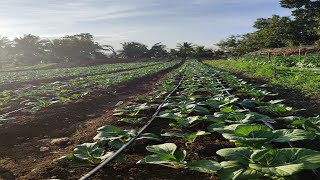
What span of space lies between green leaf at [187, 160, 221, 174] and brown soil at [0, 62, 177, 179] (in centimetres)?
91

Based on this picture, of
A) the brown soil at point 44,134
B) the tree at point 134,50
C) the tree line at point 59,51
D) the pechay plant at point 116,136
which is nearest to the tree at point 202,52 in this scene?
the tree line at point 59,51

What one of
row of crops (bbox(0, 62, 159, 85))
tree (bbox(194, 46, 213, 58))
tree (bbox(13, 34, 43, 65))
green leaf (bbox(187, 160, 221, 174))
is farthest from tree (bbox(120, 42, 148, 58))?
green leaf (bbox(187, 160, 221, 174))

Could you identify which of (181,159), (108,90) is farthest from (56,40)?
(181,159)

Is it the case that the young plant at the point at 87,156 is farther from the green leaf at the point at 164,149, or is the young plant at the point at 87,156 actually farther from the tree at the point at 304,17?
the tree at the point at 304,17

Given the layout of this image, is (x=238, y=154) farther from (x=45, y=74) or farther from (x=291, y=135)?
(x=45, y=74)

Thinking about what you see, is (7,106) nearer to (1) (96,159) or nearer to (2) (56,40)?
(1) (96,159)

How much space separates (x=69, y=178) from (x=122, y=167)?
412mm

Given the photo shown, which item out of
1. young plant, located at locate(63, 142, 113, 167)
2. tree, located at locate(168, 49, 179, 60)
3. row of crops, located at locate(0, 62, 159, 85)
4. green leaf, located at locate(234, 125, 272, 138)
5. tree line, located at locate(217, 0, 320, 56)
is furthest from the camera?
tree, located at locate(168, 49, 179, 60)

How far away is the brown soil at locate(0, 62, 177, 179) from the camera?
2.83 m

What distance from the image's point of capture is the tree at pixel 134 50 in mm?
50156

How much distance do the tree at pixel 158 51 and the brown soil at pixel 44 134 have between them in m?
43.1

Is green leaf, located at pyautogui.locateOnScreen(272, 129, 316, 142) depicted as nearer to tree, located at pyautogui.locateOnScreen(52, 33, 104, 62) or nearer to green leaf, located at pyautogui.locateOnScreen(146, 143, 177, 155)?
green leaf, located at pyautogui.locateOnScreen(146, 143, 177, 155)

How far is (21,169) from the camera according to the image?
286 cm

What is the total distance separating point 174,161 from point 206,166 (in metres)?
0.26
